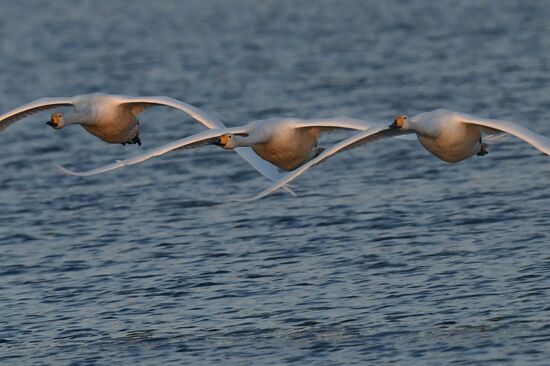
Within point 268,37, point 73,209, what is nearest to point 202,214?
point 73,209

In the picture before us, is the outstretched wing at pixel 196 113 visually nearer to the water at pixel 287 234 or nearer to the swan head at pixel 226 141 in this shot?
the swan head at pixel 226 141

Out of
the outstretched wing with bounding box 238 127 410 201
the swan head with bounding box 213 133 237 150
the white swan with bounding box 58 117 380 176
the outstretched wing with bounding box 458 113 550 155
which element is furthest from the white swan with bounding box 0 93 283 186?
the outstretched wing with bounding box 458 113 550 155

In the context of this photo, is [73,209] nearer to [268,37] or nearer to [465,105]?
[465,105]

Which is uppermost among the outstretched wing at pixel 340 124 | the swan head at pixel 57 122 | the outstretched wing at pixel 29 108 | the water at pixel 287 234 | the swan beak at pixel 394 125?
the outstretched wing at pixel 29 108

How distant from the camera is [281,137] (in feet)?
81.7

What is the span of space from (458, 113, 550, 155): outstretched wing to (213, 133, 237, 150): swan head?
3075 millimetres

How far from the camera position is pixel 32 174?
41.4 metres

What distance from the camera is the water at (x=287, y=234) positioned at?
26.3m

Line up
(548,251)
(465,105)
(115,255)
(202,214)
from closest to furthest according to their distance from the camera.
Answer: (548,251) < (115,255) < (202,214) < (465,105)

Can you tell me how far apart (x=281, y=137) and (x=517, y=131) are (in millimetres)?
3611

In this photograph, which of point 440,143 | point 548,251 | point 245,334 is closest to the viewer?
point 440,143

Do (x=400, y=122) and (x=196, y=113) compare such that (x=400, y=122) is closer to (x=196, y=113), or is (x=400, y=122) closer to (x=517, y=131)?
(x=517, y=131)

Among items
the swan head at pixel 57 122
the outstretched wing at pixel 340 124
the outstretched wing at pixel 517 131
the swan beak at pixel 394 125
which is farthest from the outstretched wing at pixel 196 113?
the outstretched wing at pixel 517 131

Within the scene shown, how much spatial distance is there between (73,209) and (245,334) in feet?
37.9
